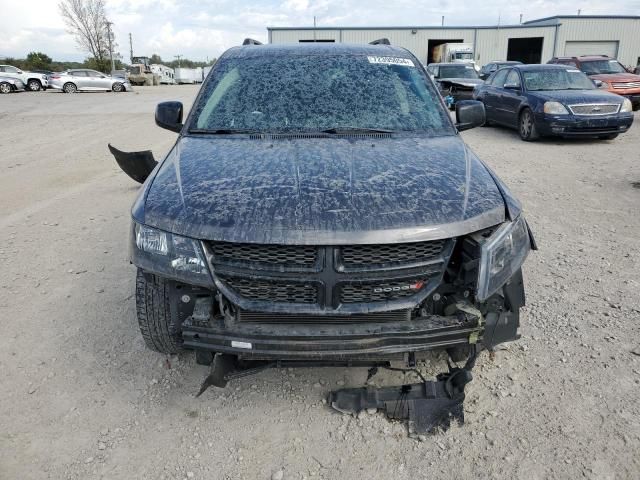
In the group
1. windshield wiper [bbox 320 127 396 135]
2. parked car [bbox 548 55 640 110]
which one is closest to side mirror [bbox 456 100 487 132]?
windshield wiper [bbox 320 127 396 135]

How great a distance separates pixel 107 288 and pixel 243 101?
1.87m

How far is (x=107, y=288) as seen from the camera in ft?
13.6

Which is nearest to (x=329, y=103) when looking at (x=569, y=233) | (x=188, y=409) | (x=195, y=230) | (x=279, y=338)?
(x=195, y=230)

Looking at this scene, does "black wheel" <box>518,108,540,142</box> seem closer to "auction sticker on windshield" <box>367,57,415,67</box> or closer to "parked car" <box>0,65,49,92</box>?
"auction sticker on windshield" <box>367,57,415,67</box>

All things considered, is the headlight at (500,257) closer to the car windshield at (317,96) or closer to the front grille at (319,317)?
the front grille at (319,317)

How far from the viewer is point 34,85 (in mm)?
31891

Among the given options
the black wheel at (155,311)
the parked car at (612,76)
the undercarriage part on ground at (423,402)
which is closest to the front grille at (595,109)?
the parked car at (612,76)

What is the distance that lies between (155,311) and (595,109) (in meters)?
9.90

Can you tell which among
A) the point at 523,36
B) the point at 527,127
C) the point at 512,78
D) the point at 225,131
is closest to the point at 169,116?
the point at 225,131

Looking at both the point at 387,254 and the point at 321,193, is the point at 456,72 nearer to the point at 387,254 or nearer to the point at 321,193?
the point at 321,193

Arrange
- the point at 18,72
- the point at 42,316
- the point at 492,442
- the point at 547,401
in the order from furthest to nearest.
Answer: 1. the point at 18,72
2. the point at 42,316
3. the point at 547,401
4. the point at 492,442

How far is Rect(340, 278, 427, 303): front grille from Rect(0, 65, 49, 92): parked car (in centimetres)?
3380

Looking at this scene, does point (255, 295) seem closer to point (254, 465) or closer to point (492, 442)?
point (254, 465)

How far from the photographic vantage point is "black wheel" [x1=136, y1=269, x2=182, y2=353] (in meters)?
2.59
